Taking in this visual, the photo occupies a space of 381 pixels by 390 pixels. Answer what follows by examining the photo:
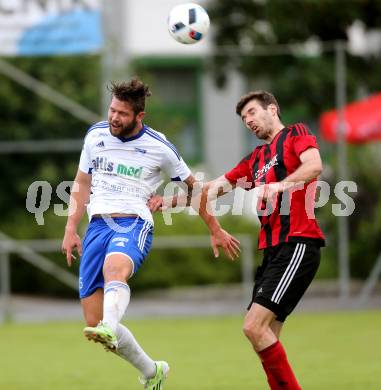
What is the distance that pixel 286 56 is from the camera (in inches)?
652

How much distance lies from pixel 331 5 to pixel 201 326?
17.2ft

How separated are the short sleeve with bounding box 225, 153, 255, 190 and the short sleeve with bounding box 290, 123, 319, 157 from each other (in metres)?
0.50

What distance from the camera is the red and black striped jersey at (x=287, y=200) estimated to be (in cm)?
729

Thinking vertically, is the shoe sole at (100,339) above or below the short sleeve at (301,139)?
below

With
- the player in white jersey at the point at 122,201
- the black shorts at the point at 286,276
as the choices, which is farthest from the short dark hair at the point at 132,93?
the black shorts at the point at 286,276

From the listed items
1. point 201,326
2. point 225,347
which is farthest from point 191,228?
point 225,347

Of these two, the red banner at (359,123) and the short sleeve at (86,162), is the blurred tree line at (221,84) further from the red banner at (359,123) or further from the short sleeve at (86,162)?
the short sleeve at (86,162)

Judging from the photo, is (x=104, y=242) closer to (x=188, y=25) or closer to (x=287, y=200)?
(x=287, y=200)

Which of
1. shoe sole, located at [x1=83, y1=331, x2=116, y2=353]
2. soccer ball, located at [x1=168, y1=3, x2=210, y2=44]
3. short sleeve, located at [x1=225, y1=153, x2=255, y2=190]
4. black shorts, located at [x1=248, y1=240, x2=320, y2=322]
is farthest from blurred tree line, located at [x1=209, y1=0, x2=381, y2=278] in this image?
shoe sole, located at [x1=83, y1=331, x2=116, y2=353]

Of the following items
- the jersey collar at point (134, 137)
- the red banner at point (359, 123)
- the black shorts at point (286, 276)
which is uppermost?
the red banner at point (359, 123)

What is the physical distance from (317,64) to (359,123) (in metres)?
1.41

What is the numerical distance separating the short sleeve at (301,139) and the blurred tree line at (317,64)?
8419 millimetres

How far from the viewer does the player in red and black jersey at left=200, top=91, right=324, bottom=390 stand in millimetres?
7125

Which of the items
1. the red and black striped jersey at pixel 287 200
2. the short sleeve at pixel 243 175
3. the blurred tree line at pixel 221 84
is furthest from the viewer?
the blurred tree line at pixel 221 84
